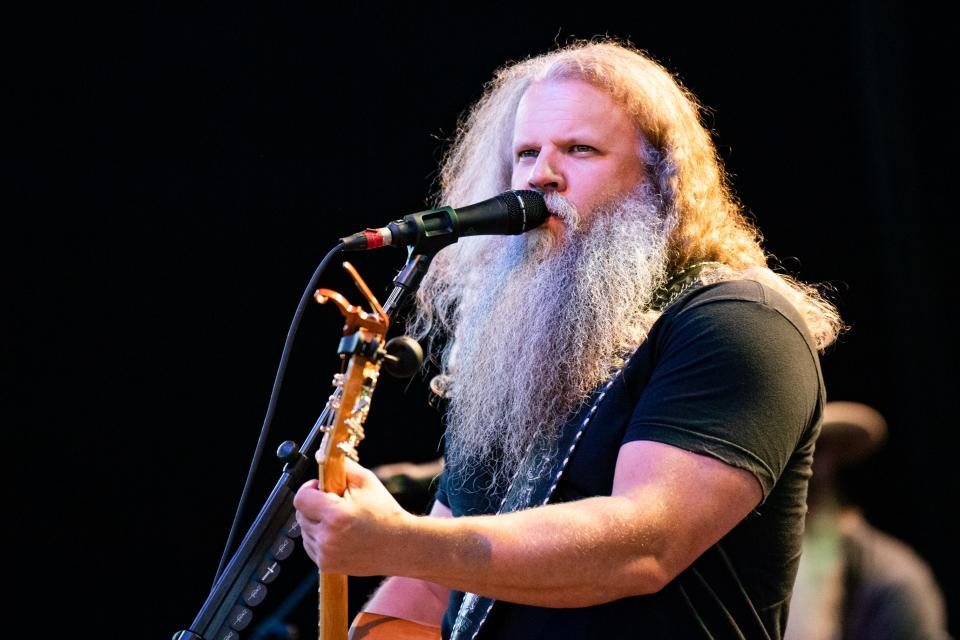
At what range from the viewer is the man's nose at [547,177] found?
6.89ft

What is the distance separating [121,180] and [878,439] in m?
3.05

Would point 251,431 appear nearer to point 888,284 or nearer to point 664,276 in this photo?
point 664,276

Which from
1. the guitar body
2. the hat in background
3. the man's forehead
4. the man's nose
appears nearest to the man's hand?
the guitar body

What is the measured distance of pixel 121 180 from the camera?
11.9 ft

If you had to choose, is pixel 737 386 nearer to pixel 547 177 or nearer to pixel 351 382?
pixel 351 382

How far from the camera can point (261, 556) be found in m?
1.80

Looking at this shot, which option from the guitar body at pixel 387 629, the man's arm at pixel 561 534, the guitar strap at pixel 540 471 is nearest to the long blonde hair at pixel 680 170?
the guitar strap at pixel 540 471

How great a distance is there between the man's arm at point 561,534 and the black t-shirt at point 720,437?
2.2 inches

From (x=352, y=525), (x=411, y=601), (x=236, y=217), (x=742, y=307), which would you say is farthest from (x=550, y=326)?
(x=236, y=217)

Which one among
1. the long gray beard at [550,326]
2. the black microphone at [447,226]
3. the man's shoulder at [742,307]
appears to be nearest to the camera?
the man's shoulder at [742,307]

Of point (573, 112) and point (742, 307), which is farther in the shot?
point (573, 112)

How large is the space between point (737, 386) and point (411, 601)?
1.06 m

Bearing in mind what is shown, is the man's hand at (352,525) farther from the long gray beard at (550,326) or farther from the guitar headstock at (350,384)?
the long gray beard at (550,326)

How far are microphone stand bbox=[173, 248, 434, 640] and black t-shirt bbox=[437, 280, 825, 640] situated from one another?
428 millimetres
